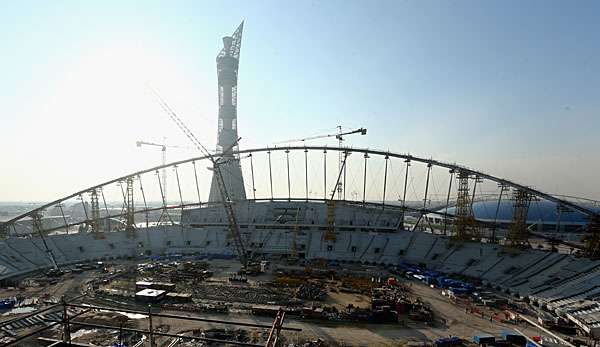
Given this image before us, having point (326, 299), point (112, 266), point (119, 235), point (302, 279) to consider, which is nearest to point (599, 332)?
point (326, 299)

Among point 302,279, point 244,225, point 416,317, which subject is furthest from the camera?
point 244,225

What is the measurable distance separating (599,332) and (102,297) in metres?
43.2

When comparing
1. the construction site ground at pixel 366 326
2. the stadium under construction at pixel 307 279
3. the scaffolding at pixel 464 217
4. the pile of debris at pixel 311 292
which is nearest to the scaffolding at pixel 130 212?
the stadium under construction at pixel 307 279

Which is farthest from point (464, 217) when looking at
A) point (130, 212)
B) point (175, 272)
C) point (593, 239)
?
point (130, 212)

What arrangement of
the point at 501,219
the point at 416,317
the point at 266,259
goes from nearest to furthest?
the point at 416,317
the point at 266,259
the point at 501,219

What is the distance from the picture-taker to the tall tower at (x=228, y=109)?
363 ft

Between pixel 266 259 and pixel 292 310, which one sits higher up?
pixel 292 310

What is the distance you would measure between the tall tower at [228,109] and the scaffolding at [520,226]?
7294 cm

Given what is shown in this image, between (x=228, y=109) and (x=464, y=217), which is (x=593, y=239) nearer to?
(x=464, y=217)

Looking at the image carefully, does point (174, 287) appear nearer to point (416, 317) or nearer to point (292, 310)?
point (292, 310)

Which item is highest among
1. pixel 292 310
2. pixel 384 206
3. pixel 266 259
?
pixel 384 206

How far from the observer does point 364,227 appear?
69438 millimetres

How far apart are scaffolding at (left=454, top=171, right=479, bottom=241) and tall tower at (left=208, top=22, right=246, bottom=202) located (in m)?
64.5

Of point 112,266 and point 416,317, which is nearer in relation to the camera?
point 416,317
